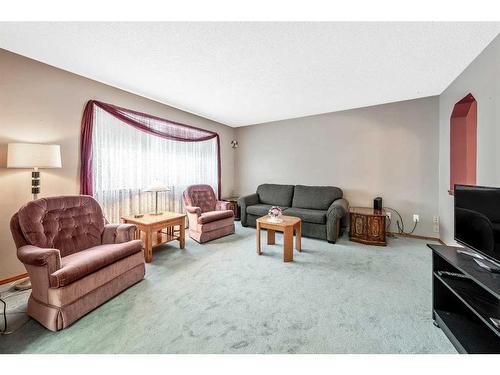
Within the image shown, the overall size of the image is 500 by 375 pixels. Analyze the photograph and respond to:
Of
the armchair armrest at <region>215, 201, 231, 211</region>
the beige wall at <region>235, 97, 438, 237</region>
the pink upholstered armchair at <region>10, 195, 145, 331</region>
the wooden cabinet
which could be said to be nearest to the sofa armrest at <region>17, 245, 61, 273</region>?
the pink upholstered armchair at <region>10, 195, 145, 331</region>

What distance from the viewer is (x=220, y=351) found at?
131 centimetres

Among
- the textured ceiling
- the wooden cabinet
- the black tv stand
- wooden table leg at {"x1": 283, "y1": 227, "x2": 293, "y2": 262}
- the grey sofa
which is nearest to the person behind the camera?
the black tv stand

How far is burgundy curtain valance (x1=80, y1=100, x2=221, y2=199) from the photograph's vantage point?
2672 millimetres

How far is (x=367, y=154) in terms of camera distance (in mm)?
3908

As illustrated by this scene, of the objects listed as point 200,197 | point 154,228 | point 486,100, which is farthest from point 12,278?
point 486,100

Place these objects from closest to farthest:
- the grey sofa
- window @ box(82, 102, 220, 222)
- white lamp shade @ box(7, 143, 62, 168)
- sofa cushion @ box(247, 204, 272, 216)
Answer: white lamp shade @ box(7, 143, 62, 168), window @ box(82, 102, 220, 222), the grey sofa, sofa cushion @ box(247, 204, 272, 216)

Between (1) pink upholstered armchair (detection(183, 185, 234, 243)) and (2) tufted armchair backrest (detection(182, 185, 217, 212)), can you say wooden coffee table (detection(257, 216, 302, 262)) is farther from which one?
(2) tufted armchair backrest (detection(182, 185, 217, 212))

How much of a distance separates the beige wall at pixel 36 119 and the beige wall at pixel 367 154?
11.1 ft

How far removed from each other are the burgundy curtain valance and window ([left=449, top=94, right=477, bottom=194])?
14.0ft

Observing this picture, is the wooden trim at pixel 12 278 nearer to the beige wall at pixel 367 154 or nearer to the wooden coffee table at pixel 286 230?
the wooden coffee table at pixel 286 230

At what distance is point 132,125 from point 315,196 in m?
3.51
